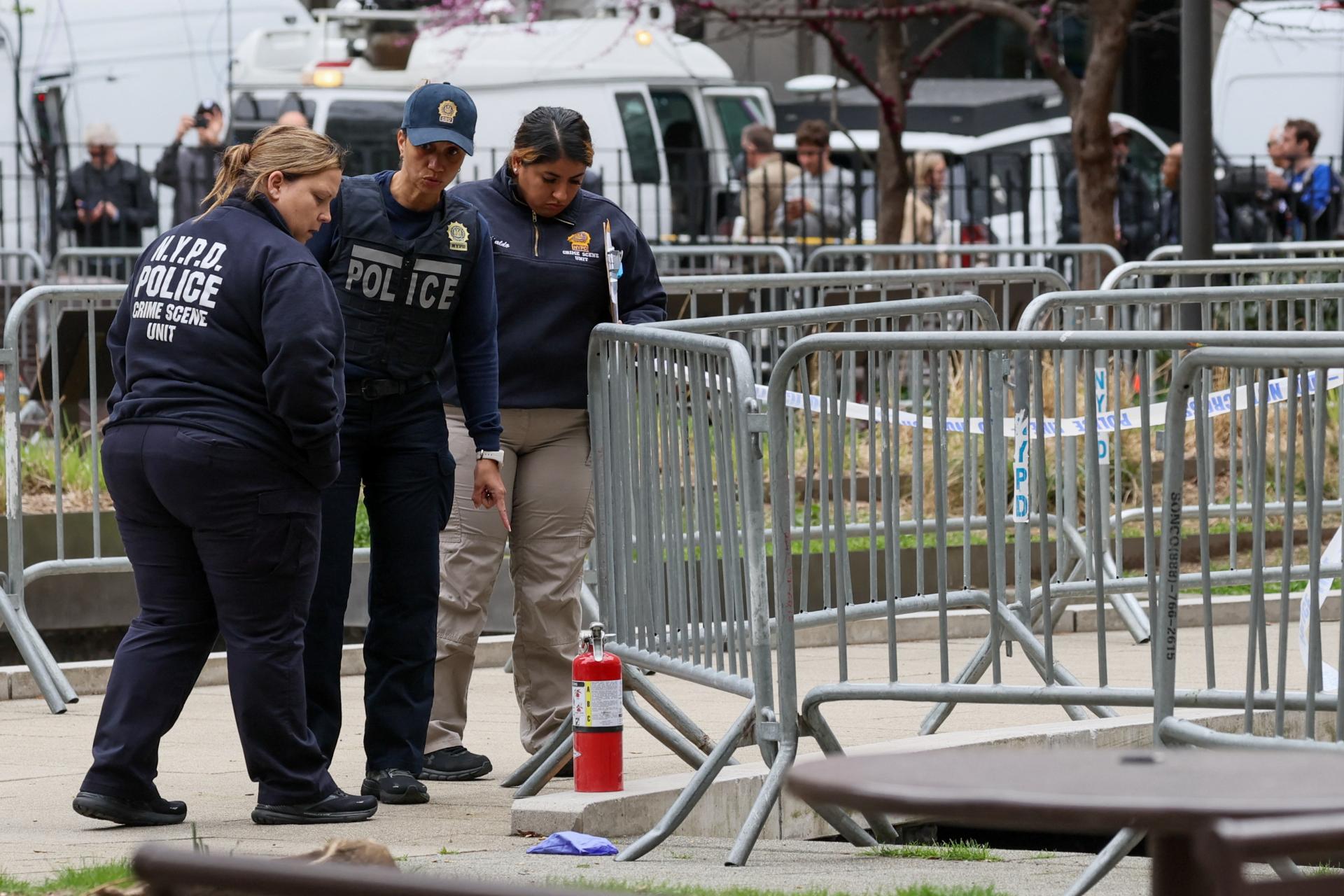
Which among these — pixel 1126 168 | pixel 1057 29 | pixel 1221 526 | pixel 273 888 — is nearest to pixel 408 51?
pixel 1126 168

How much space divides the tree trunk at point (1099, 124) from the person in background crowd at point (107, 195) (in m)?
6.52

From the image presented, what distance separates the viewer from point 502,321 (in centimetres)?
661

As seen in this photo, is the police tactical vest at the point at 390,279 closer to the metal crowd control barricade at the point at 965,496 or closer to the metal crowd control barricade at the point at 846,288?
the metal crowd control barricade at the point at 965,496

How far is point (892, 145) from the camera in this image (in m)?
16.8

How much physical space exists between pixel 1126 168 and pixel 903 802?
16.1m

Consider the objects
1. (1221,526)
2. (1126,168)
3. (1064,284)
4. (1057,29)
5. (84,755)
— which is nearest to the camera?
(84,755)

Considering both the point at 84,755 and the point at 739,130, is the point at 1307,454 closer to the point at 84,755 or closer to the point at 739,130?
the point at 84,755

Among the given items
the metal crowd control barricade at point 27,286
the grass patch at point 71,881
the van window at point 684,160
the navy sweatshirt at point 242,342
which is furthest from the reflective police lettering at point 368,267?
the van window at point 684,160

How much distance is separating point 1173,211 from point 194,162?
6951 mm

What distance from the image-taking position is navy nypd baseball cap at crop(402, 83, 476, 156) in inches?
240

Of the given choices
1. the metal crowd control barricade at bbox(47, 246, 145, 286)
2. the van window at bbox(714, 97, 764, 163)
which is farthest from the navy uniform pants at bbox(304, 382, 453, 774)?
the van window at bbox(714, 97, 764, 163)

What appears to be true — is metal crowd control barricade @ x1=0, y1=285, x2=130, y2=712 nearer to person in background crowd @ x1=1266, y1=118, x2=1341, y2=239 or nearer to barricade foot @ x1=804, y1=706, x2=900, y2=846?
barricade foot @ x1=804, y1=706, x2=900, y2=846

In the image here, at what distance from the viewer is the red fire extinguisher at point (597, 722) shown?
5977 millimetres

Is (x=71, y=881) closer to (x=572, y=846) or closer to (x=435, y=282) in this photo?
(x=572, y=846)
